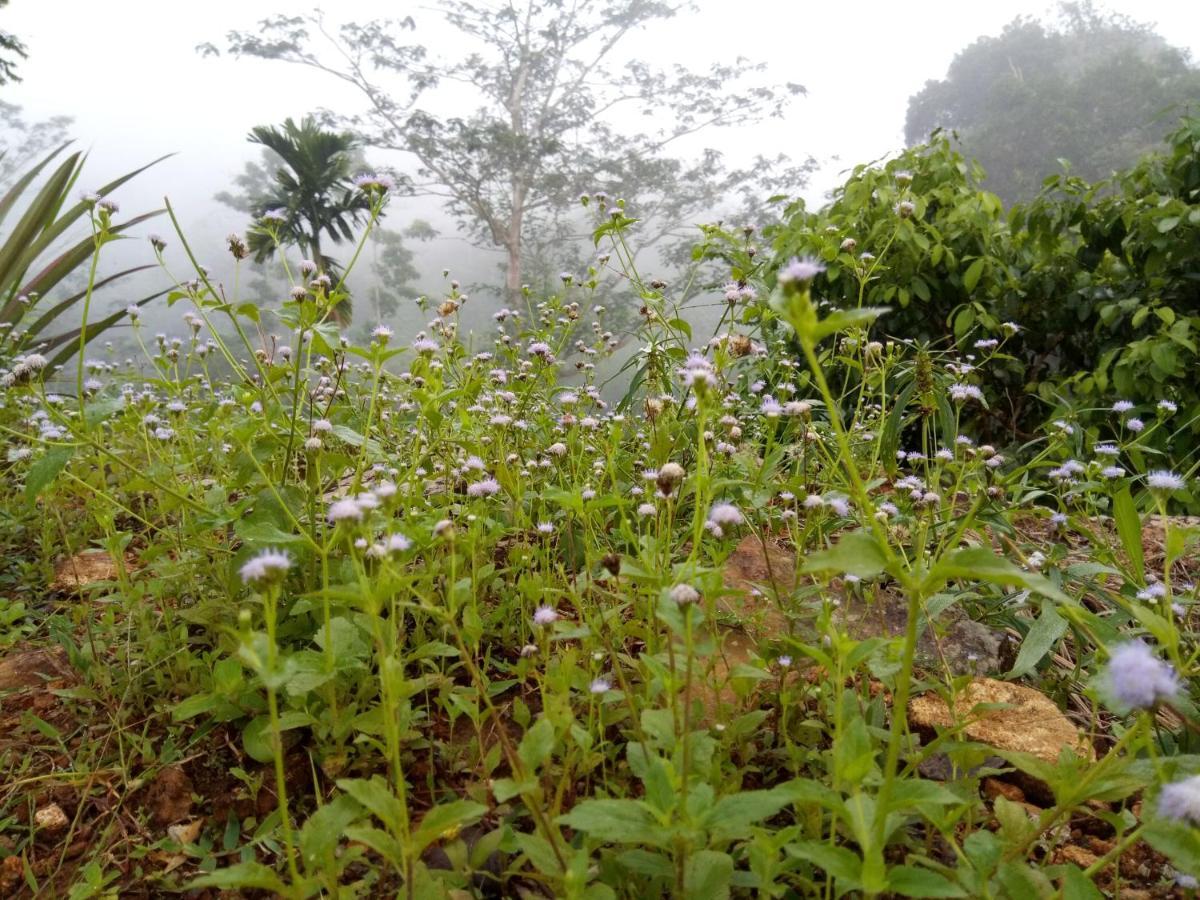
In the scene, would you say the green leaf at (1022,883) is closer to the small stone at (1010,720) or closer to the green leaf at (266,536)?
the small stone at (1010,720)

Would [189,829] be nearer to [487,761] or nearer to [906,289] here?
[487,761]

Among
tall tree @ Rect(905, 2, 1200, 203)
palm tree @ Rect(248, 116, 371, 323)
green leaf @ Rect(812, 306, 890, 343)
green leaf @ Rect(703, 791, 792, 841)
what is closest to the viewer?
green leaf @ Rect(812, 306, 890, 343)

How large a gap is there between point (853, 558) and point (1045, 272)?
2.45 metres

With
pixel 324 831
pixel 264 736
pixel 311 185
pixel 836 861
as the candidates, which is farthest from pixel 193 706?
pixel 311 185

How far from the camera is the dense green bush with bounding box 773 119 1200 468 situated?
196 cm

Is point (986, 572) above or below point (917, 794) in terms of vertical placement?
above

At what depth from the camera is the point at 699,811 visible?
56 cm

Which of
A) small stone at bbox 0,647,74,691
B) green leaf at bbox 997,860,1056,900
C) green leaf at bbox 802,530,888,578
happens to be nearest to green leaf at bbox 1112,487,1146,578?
green leaf at bbox 997,860,1056,900

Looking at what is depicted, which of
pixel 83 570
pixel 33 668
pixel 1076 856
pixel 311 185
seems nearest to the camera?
pixel 1076 856

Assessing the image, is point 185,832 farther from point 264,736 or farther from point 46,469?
point 46,469

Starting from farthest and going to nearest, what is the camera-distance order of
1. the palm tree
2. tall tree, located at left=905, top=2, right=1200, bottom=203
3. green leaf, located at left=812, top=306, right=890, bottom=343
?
tall tree, located at left=905, top=2, right=1200, bottom=203, the palm tree, green leaf, located at left=812, top=306, right=890, bottom=343

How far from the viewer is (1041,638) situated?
94cm

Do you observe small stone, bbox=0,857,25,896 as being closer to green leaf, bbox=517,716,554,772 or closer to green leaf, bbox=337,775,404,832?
green leaf, bbox=337,775,404,832

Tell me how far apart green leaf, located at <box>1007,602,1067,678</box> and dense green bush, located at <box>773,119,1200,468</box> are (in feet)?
3.85
